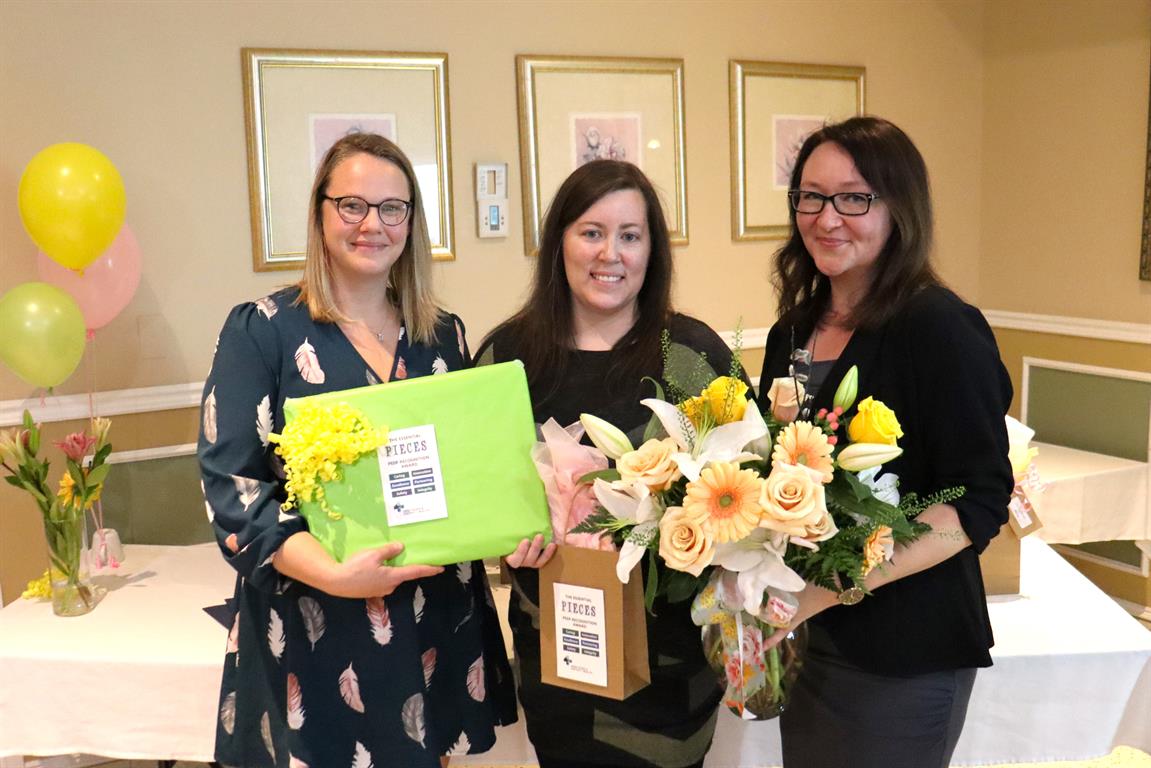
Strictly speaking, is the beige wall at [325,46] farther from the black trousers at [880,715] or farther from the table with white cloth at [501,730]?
the black trousers at [880,715]

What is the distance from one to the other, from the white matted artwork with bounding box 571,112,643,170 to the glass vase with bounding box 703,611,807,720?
2620mm

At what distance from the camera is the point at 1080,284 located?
13.8 feet

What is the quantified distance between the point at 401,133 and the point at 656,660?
7.92 feet

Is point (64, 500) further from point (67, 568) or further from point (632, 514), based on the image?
point (632, 514)

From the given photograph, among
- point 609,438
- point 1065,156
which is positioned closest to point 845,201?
point 609,438

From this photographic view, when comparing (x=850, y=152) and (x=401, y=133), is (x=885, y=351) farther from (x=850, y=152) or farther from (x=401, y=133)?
(x=401, y=133)

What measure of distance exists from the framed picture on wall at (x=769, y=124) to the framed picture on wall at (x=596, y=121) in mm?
260

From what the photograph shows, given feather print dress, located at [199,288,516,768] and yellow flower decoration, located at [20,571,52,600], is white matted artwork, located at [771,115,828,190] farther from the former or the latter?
yellow flower decoration, located at [20,571,52,600]

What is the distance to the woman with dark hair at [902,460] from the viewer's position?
1513 millimetres

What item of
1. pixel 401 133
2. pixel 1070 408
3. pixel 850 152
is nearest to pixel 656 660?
pixel 850 152

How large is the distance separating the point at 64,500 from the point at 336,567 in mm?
1304

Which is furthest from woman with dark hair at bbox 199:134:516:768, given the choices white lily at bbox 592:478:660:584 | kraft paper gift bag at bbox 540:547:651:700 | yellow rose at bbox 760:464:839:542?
yellow rose at bbox 760:464:839:542

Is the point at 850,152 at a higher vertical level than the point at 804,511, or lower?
higher

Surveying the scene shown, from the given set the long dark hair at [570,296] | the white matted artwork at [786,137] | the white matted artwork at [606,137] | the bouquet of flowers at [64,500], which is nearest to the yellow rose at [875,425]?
the long dark hair at [570,296]
